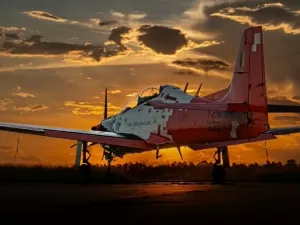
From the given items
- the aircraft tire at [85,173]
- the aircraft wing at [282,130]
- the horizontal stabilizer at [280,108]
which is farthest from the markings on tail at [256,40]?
the aircraft tire at [85,173]

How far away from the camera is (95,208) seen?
12.4m

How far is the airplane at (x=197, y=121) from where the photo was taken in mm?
21547

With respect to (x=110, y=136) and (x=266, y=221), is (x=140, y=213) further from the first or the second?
(x=110, y=136)

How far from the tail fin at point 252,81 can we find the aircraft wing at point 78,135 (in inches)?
226

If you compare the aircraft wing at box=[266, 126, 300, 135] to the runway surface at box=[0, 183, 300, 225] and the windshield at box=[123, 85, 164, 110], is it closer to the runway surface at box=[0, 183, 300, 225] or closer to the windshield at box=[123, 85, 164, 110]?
the windshield at box=[123, 85, 164, 110]

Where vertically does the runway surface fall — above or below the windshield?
below

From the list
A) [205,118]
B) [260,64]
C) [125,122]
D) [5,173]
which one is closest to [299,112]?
[260,64]

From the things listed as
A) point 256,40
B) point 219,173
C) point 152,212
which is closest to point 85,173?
point 219,173

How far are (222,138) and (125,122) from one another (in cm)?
755

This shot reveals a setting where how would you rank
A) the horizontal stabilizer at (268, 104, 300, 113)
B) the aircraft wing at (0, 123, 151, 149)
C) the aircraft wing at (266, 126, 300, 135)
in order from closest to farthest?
the horizontal stabilizer at (268, 104, 300, 113) → the aircraft wing at (0, 123, 151, 149) → the aircraft wing at (266, 126, 300, 135)

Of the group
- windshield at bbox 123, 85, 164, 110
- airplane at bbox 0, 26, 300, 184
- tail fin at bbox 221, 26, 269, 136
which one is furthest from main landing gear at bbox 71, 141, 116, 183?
tail fin at bbox 221, 26, 269, 136

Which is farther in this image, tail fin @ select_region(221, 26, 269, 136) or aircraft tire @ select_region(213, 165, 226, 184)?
aircraft tire @ select_region(213, 165, 226, 184)

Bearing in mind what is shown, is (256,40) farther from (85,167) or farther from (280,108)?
(85,167)

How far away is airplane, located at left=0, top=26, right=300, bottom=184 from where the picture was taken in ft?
70.7
